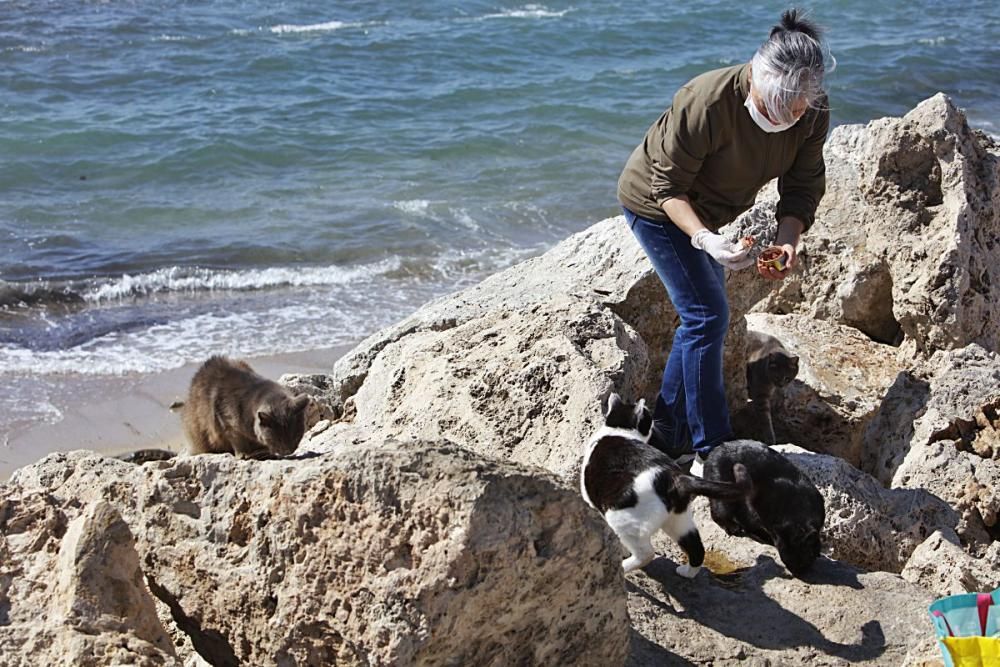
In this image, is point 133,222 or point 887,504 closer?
point 887,504

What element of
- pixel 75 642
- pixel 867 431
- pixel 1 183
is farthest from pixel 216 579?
pixel 1 183

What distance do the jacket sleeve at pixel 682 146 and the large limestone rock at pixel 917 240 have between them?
216 cm

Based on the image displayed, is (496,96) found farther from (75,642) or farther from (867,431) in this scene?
(75,642)

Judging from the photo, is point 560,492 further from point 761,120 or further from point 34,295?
point 34,295

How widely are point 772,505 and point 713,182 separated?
1.30m

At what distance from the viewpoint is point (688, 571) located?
14.3ft

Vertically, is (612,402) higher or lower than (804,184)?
lower

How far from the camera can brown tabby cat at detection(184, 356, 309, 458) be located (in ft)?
21.5

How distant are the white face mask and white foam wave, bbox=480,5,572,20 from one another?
19.8 m

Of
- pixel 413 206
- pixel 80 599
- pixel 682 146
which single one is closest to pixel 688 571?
pixel 682 146

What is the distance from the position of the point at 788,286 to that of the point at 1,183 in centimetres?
1050

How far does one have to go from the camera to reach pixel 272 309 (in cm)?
1111

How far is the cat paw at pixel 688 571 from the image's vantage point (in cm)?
436

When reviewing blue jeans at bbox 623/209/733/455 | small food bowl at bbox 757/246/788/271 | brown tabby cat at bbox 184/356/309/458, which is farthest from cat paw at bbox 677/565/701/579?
brown tabby cat at bbox 184/356/309/458
